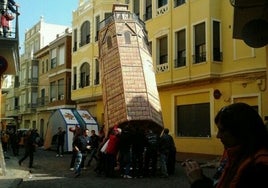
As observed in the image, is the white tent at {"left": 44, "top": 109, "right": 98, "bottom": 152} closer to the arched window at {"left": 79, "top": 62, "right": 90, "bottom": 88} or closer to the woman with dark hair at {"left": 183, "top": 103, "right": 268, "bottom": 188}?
the arched window at {"left": 79, "top": 62, "right": 90, "bottom": 88}

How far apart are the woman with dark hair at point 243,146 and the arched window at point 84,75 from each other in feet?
109

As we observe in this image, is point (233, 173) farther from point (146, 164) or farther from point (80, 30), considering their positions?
point (80, 30)

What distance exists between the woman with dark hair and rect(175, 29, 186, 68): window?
2231 centimetres

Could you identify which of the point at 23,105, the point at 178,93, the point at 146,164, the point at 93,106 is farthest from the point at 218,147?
the point at 23,105

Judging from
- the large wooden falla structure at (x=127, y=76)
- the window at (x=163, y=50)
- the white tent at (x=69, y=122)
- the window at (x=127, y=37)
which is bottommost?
the white tent at (x=69, y=122)

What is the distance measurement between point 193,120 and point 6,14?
12.5 meters

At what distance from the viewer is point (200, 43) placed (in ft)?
77.7

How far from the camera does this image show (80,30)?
3678cm

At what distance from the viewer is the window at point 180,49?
24.9 m

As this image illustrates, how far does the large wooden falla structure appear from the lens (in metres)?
17.3

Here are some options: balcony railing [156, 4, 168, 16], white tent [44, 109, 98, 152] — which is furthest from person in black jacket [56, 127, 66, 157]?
balcony railing [156, 4, 168, 16]

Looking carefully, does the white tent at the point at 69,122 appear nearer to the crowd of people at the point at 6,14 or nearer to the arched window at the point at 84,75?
the arched window at the point at 84,75

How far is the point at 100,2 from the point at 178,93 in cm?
1183

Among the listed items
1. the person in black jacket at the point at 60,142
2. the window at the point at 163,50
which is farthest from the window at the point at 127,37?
the person in black jacket at the point at 60,142
